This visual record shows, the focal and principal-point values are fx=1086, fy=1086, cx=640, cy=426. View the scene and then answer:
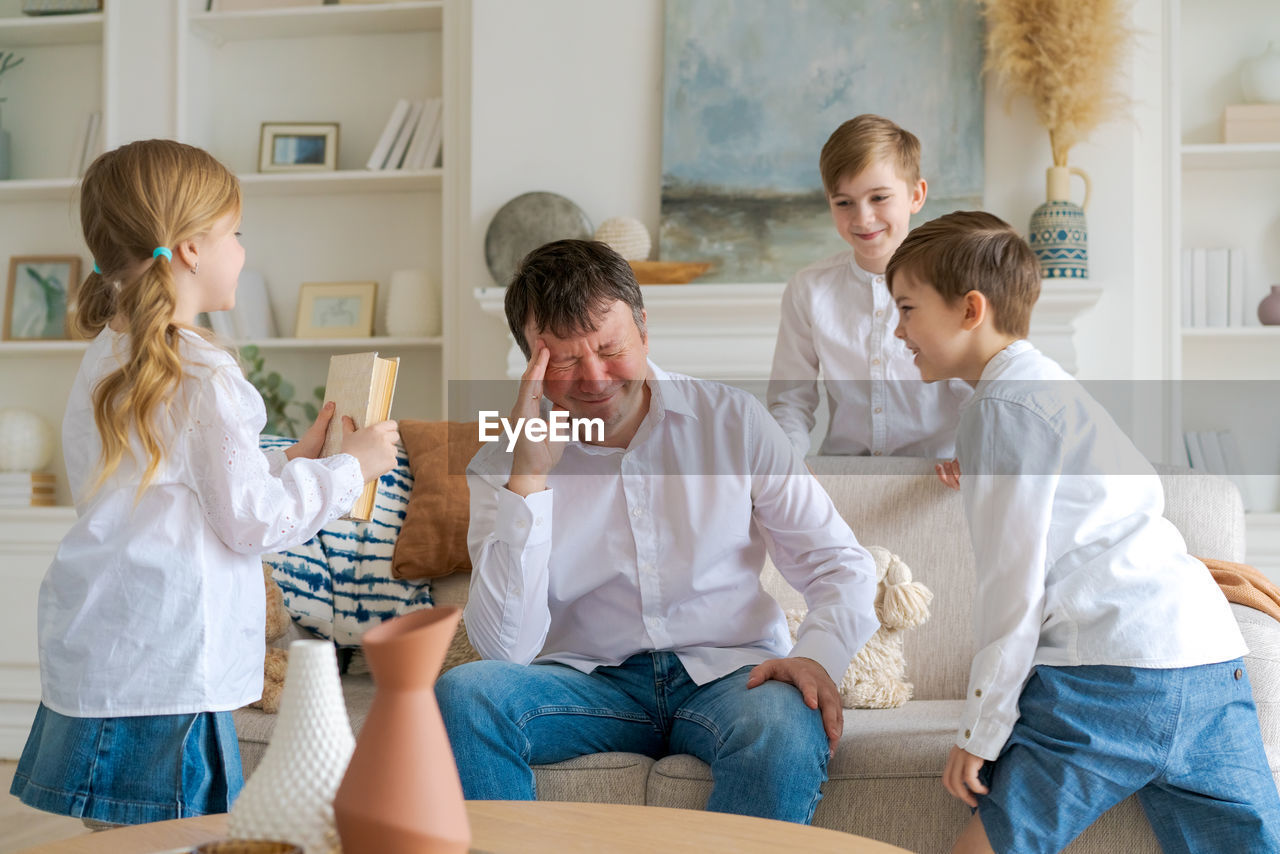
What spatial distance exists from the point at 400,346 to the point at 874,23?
6.07 feet

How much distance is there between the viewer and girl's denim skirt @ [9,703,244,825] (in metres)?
1.29

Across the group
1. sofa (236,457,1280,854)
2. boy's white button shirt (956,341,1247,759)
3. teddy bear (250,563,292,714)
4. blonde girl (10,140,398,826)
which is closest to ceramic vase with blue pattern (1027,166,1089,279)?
sofa (236,457,1280,854)

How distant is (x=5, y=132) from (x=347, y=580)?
109 inches

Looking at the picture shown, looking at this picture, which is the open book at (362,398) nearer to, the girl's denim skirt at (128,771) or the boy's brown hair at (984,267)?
the girl's denim skirt at (128,771)

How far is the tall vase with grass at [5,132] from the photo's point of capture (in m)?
3.85

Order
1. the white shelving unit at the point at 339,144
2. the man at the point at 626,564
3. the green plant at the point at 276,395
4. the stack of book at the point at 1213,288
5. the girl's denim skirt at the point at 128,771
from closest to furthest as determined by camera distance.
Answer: the girl's denim skirt at the point at 128,771
the man at the point at 626,564
the stack of book at the point at 1213,288
the green plant at the point at 276,395
the white shelving unit at the point at 339,144

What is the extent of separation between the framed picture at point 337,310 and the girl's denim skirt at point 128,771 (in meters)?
2.49

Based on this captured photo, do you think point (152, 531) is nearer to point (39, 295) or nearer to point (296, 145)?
point (296, 145)

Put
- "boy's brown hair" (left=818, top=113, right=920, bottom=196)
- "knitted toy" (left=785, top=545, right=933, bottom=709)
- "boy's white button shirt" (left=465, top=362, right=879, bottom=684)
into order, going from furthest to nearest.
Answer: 1. "boy's brown hair" (left=818, top=113, right=920, bottom=196)
2. "knitted toy" (left=785, top=545, right=933, bottom=709)
3. "boy's white button shirt" (left=465, top=362, right=879, bottom=684)

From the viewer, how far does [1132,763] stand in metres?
→ 1.36

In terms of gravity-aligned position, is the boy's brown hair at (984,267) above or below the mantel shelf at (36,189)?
below

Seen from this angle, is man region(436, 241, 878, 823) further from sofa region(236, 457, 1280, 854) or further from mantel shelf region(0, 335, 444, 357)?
mantel shelf region(0, 335, 444, 357)

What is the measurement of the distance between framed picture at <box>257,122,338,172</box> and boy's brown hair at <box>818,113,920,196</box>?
2.07 metres

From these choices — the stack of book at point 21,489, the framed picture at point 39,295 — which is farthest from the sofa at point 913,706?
the framed picture at point 39,295
